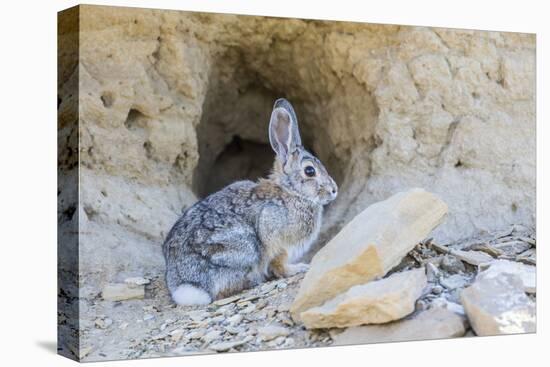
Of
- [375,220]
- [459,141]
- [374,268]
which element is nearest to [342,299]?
[374,268]

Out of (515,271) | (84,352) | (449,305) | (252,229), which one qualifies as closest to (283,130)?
(252,229)

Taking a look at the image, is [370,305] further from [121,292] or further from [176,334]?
[121,292]

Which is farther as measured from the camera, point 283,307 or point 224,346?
point 283,307

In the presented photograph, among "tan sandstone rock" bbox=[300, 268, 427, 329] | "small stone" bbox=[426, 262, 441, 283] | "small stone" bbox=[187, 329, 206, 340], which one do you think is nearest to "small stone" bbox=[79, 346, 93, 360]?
"small stone" bbox=[187, 329, 206, 340]

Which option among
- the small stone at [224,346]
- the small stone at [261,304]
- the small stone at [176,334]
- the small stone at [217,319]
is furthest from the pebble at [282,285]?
the small stone at [176,334]

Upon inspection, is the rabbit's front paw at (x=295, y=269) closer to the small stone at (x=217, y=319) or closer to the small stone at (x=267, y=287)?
the small stone at (x=267, y=287)

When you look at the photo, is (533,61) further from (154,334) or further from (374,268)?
(154,334)
